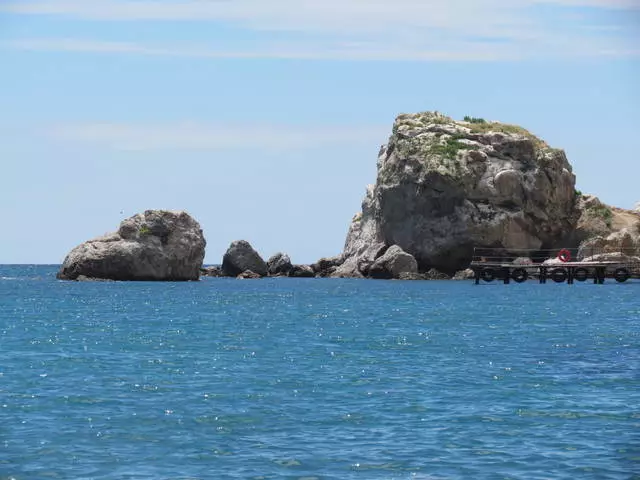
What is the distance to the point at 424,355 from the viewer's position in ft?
132

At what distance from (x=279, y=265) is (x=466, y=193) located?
3926 cm

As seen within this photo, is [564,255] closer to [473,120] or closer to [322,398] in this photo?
[473,120]

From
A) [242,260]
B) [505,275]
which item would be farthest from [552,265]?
[242,260]

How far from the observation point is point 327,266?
151 meters

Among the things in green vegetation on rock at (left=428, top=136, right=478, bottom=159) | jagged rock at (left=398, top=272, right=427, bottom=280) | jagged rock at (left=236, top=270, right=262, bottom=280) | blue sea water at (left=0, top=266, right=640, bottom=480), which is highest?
green vegetation on rock at (left=428, top=136, right=478, bottom=159)

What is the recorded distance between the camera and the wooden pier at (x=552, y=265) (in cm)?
10962

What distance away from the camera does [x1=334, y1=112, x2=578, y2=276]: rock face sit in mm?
118562

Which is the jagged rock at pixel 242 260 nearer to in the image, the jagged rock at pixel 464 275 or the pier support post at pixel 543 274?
the jagged rock at pixel 464 275

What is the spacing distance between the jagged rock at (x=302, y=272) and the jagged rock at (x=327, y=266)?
39.1 inches

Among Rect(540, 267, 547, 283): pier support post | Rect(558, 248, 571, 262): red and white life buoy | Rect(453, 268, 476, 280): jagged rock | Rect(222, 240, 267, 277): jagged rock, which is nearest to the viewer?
Rect(540, 267, 547, 283): pier support post

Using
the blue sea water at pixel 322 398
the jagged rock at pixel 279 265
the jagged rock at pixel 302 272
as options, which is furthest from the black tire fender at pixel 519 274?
the blue sea water at pixel 322 398

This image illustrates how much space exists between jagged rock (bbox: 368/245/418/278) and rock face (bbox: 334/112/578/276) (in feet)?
6.17

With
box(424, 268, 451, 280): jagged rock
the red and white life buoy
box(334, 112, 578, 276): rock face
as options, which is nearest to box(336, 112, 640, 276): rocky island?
box(334, 112, 578, 276): rock face

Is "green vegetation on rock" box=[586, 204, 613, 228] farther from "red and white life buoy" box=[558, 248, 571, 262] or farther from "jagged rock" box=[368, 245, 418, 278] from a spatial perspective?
"jagged rock" box=[368, 245, 418, 278]
